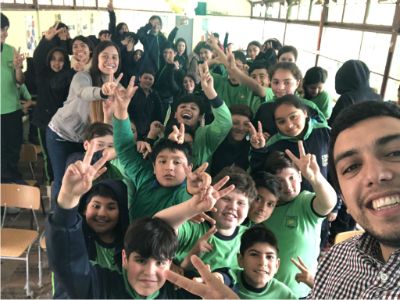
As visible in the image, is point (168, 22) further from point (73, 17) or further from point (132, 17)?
point (73, 17)

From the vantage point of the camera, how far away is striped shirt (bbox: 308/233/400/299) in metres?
0.85

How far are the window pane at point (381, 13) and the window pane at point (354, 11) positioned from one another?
0.71 ft

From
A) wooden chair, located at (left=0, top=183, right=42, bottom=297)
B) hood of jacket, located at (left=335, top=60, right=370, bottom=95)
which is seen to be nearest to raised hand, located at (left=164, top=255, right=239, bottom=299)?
wooden chair, located at (left=0, top=183, right=42, bottom=297)

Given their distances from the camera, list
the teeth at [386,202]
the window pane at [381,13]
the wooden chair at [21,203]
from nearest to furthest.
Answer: the teeth at [386,202]
the wooden chair at [21,203]
the window pane at [381,13]

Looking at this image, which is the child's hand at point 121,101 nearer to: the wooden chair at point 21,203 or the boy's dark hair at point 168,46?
the wooden chair at point 21,203

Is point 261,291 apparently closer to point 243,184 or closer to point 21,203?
point 243,184

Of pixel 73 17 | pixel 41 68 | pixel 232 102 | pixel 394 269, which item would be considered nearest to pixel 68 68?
pixel 41 68

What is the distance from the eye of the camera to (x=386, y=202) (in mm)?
834

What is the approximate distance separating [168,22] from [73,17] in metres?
4.25

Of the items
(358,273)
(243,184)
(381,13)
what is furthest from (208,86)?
(381,13)

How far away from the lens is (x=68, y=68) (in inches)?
140

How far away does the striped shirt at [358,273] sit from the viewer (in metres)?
0.85

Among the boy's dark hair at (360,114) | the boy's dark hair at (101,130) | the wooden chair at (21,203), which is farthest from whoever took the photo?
the wooden chair at (21,203)

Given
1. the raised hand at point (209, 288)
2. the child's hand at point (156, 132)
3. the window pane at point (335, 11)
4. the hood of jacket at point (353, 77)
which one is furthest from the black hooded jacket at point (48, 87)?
the window pane at point (335, 11)
